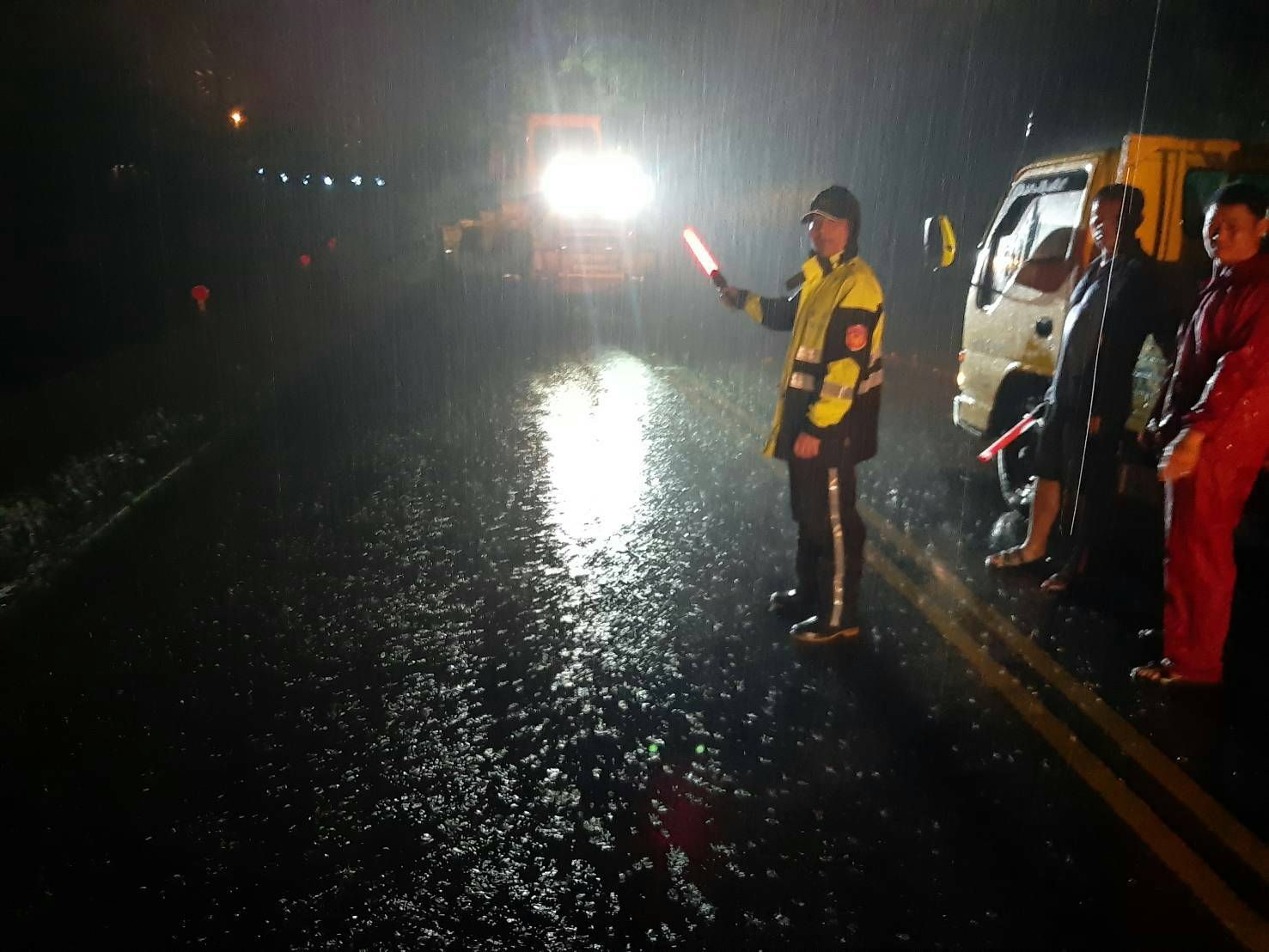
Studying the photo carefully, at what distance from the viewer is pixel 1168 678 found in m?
4.48

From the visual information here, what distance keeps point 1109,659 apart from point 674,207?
39295 mm

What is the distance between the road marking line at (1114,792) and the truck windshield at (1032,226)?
236 centimetres

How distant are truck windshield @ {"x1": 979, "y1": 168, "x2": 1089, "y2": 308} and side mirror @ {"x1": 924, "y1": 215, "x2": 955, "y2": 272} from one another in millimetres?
564

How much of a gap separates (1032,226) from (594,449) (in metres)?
3.69

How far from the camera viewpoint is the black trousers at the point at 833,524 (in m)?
4.78

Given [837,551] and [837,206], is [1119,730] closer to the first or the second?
[837,551]

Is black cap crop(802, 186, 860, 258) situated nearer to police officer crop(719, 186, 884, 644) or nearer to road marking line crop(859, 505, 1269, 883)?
police officer crop(719, 186, 884, 644)

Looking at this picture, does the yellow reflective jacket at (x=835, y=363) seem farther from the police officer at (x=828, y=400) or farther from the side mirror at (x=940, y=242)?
the side mirror at (x=940, y=242)

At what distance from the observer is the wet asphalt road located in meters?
3.05

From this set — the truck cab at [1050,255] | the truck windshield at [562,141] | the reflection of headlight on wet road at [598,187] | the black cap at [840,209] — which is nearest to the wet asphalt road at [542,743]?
the truck cab at [1050,255]

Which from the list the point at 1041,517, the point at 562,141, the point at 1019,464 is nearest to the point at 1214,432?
the point at 1041,517

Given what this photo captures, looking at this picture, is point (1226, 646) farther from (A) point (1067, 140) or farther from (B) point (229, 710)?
(A) point (1067, 140)

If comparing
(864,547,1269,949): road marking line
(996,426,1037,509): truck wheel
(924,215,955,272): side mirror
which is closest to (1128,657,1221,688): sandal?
(864,547,1269,949): road marking line

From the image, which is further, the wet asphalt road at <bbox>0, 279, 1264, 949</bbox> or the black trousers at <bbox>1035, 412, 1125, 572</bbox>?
the black trousers at <bbox>1035, 412, 1125, 572</bbox>
